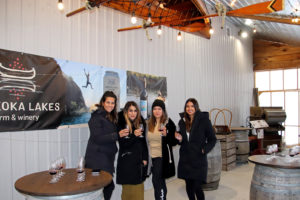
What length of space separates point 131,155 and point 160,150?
45cm

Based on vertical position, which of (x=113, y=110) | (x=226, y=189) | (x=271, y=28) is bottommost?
(x=226, y=189)

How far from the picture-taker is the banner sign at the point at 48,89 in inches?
112

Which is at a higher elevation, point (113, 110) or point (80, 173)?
point (113, 110)

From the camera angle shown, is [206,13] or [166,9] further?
[166,9]

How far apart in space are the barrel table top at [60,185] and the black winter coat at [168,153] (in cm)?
107

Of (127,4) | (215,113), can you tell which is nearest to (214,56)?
(215,113)

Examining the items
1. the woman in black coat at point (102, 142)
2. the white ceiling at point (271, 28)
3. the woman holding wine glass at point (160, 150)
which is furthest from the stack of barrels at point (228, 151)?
the woman in black coat at point (102, 142)

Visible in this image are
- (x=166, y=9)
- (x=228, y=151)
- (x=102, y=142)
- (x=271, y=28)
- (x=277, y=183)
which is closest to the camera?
(x=102, y=142)

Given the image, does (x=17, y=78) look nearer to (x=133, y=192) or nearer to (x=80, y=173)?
(x=80, y=173)

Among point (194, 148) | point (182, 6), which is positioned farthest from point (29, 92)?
point (182, 6)

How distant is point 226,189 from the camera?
15.8ft

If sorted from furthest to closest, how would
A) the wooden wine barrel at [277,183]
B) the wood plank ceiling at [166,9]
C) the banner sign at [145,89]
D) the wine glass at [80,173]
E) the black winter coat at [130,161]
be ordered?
the banner sign at [145,89] < the wood plank ceiling at [166,9] < the black winter coat at [130,161] < the wooden wine barrel at [277,183] < the wine glass at [80,173]

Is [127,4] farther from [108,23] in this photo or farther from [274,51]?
[274,51]

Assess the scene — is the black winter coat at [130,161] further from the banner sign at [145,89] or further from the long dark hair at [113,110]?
the banner sign at [145,89]
